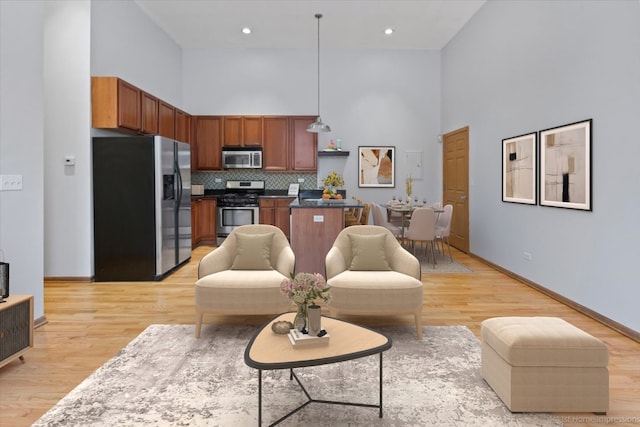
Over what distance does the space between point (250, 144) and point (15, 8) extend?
517 cm

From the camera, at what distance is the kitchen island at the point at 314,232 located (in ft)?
16.2

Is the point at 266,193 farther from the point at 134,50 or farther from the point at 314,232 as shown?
the point at 314,232

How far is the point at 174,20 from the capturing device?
710 cm

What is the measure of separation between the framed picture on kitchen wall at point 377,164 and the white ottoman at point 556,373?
6571mm

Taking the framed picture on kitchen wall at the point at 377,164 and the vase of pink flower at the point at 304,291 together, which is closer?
the vase of pink flower at the point at 304,291

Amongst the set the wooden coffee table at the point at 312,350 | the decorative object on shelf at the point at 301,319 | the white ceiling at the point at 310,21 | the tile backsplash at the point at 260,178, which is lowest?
the wooden coffee table at the point at 312,350

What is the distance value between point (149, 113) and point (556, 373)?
5.84 metres

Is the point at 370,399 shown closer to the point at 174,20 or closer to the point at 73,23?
the point at 73,23

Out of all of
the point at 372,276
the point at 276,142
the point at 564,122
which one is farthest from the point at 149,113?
the point at 564,122

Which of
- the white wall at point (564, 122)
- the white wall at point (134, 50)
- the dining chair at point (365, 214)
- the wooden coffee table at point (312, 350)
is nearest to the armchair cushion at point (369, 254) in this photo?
the wooden coffee table at point (312, 350)

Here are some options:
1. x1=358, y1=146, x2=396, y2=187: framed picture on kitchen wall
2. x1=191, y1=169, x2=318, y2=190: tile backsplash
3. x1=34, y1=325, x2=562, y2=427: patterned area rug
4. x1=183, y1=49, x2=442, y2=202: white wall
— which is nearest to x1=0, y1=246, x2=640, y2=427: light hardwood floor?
x1=34, y1=325, x2=562, y2=427: patterned area rug

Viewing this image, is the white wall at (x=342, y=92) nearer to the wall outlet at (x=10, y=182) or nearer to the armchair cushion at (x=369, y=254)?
the armchair cushion at (x=369, y=254)

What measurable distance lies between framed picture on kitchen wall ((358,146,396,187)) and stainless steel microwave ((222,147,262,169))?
203 cm

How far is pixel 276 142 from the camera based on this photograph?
8438 millimetres
